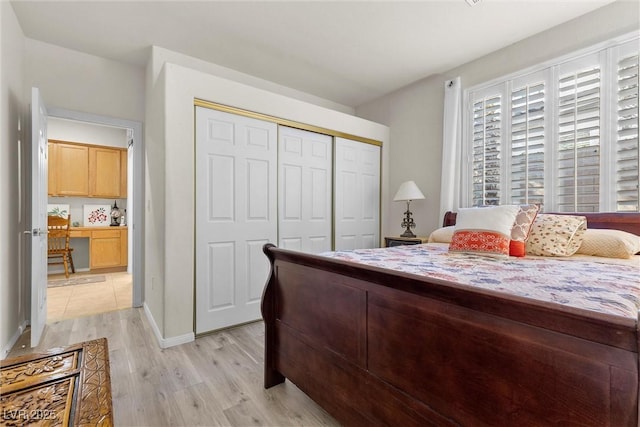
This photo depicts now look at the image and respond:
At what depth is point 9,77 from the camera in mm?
2428

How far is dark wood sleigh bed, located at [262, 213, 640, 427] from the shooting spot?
69 centimetres

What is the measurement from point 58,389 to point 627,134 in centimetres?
381

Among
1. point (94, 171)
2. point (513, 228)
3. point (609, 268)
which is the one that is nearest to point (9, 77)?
point (94, 171)

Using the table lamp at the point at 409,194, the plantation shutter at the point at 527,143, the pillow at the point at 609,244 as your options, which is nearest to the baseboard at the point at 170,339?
the table lamp at the point at 409,194

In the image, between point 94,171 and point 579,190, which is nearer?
point 579,190

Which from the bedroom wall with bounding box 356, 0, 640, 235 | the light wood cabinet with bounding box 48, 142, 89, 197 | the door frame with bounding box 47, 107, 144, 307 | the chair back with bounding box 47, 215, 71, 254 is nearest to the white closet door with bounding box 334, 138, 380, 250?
the bedroom wall with bounding box 356, 0, 640, 235

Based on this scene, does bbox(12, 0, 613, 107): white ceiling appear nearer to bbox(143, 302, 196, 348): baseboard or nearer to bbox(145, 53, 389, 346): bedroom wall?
bbox(145, 53, 389, 346): bedroom wall

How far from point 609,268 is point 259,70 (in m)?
3.64

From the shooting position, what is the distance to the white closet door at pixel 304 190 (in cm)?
329

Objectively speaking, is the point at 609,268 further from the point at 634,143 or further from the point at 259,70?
the point at 259,70

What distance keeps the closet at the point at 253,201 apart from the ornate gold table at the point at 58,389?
1.44m

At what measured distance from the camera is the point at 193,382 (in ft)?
6.41

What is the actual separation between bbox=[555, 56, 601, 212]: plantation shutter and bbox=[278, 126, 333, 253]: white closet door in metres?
2.29

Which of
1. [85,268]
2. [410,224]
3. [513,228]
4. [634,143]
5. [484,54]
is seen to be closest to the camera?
[513,228]
